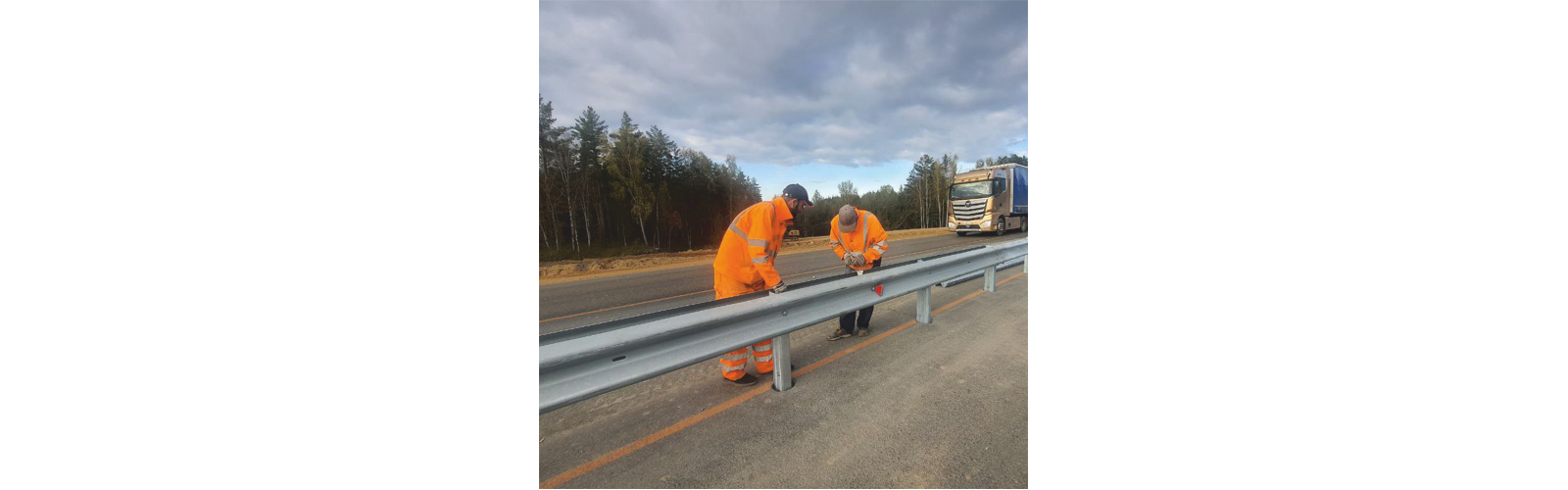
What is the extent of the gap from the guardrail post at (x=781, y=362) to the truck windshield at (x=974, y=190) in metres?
9.83

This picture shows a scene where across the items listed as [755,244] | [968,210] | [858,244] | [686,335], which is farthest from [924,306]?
[968,210]

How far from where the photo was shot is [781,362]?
7.09ft

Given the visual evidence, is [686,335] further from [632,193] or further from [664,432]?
[632,193]

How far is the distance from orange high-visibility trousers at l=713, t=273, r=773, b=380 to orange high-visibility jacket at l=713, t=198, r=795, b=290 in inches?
1.6

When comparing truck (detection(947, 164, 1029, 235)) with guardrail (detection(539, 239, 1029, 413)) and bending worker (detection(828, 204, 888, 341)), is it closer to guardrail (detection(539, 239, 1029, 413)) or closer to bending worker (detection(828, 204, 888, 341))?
bending worker (detection(828, 204, 888, 341))

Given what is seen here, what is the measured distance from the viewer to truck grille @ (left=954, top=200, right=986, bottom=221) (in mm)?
11109

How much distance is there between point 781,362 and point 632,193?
1237mm

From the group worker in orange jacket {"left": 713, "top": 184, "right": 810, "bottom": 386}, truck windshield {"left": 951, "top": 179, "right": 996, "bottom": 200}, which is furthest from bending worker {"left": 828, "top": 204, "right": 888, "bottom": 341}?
truck windshield {"left": 951, "top": 179, "right": 996, "bottom": 200}

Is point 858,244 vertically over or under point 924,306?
over

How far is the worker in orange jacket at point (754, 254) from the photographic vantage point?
7.38 feet

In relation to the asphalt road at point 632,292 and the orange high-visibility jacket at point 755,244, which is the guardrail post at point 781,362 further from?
the asphalt road at point 632,292

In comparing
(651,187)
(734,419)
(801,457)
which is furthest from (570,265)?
(801,457)

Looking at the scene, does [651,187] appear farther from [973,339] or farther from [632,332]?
[973,339]

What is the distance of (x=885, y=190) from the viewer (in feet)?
10.4
